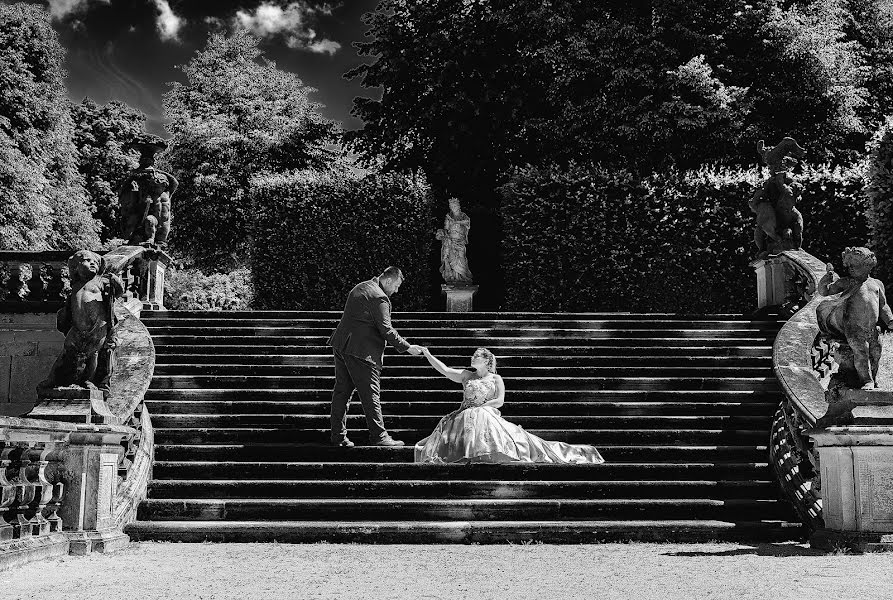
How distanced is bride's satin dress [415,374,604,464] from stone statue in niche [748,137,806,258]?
5.83 meters

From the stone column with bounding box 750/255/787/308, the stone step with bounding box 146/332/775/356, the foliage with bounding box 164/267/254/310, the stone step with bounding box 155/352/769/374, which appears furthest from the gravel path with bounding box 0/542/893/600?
the foliage with bounding box 164/267/254/310

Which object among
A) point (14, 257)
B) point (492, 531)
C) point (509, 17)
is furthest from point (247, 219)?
point (492, 531)

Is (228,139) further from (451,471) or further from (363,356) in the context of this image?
(451,471)

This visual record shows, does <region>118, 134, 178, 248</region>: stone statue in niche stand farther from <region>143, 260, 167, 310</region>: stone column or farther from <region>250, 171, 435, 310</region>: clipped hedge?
<region>250, 171, 435, 310</region>: clipped hedge

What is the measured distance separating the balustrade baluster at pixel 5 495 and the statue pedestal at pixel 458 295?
39.7 ft

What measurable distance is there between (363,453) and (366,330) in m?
1.18

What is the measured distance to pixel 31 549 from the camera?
613cm

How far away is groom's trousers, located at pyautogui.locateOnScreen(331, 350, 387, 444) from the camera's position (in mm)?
9000

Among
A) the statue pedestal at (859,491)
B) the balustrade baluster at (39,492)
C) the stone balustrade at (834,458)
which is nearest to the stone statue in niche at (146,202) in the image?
the balustrade baluster at (39,492)

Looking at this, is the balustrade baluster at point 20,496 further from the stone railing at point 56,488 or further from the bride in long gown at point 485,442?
the bride in long gown at point 485,442

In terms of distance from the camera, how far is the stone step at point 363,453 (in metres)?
8.96

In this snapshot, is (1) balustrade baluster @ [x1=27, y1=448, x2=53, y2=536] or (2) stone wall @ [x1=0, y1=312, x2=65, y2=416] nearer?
(1) balustrade baluster @ [x1=27, y1=448, x2=53, y2=536]

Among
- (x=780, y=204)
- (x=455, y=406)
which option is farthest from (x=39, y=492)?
(x=780, y=204)

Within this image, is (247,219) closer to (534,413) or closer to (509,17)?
(509,17)
